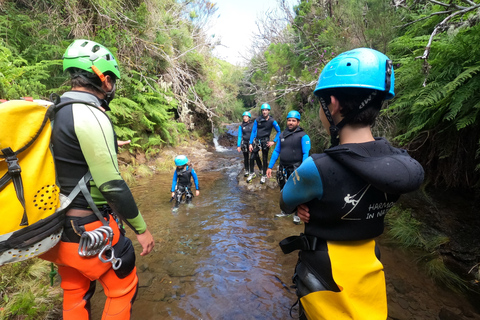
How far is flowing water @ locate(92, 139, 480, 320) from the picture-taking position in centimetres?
273

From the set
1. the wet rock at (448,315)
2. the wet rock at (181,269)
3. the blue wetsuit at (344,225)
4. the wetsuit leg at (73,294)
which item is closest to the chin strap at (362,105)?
the blue wetsuit at (344,225)

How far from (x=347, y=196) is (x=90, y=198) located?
5.74ft

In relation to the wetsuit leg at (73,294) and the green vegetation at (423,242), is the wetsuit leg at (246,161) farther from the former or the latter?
the wetsuit leg at (73,294)

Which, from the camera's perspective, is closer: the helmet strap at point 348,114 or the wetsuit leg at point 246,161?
the helmet strap at point 348,114

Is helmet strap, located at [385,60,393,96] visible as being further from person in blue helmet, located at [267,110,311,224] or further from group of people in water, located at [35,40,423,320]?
person in blue helmet, located at [267,110,311,224]

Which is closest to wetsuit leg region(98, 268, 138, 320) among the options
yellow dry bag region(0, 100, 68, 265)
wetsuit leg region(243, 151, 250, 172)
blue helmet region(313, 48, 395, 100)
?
yellow dry bag region(0, 100, 68, 265)

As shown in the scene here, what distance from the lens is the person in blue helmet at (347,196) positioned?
125cm

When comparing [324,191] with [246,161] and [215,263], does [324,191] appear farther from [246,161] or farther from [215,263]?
[246,161]

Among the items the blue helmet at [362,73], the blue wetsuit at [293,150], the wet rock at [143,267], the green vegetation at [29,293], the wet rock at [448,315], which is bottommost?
the wet rock at [143,267]

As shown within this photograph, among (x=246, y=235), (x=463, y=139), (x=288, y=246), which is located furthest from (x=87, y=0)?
(x=463, y=139)

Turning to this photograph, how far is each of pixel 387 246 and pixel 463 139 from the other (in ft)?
7.11

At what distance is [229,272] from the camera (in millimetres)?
3473

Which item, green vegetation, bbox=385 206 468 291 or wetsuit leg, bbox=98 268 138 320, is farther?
green vegetation, bbox=385 206 468 291

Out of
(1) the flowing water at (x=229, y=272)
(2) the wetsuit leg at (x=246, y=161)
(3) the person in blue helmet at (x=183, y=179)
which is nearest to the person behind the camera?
(1) the flowing water at (x=229, y=272)
